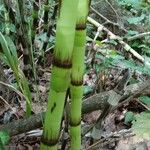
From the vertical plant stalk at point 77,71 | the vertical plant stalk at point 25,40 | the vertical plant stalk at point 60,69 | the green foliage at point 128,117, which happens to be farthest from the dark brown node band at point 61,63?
the green foliage at point 128,117

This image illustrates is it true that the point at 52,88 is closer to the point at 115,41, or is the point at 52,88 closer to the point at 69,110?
the point at 69,110

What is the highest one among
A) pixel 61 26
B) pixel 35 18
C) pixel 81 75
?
pixel 61 26

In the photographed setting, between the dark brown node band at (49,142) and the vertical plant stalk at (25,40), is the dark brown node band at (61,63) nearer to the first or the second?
the dark brown node band at (49,142)

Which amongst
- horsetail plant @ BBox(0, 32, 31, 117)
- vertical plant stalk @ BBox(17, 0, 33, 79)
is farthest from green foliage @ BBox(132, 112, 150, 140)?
vertical plant stalk @ BBox(17, 0, 33, 79)

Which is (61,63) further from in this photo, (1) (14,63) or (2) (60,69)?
(1) (14,63)

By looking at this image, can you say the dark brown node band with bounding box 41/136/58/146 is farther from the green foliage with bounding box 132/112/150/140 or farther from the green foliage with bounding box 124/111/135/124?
the green foliage with bounding box 124/111/135/124

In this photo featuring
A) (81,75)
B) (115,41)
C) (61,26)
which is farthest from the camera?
(115,41)

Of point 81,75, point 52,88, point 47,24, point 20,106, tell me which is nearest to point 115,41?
point 47,24
